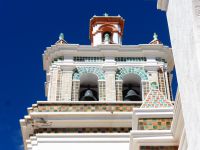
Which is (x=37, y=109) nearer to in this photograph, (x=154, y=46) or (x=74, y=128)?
(x=74, y=128)

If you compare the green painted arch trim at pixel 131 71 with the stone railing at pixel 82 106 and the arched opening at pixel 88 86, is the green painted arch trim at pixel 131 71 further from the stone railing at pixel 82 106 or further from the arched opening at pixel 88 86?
the stone railing at pixel 82 106

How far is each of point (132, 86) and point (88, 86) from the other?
49.9 inches

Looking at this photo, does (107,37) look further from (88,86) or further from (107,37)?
(88,86)

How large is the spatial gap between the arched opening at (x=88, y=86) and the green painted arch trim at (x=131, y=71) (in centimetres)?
68

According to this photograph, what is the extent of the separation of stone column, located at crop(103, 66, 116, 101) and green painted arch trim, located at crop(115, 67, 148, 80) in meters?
0.16

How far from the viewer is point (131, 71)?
15484 millimetres

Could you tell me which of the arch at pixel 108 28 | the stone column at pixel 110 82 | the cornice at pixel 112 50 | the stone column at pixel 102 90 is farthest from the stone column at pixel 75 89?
the arch at pixel 108 28

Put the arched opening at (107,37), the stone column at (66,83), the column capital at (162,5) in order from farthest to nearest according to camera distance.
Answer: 1. the arched opening at (107,37)
2. the stone column at (66,83)
3. the column capital at (162,5)

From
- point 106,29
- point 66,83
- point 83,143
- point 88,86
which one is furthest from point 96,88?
point 106,29

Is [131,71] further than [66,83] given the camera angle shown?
Yes

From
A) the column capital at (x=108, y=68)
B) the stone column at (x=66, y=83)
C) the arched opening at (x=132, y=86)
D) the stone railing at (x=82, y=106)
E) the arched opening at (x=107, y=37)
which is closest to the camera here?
the stone railing at (x=82, y=106)

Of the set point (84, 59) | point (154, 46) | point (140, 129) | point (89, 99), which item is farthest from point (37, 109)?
point (140, 129)

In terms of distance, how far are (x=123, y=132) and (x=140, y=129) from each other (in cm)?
532

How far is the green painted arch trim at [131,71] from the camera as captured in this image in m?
15.3
